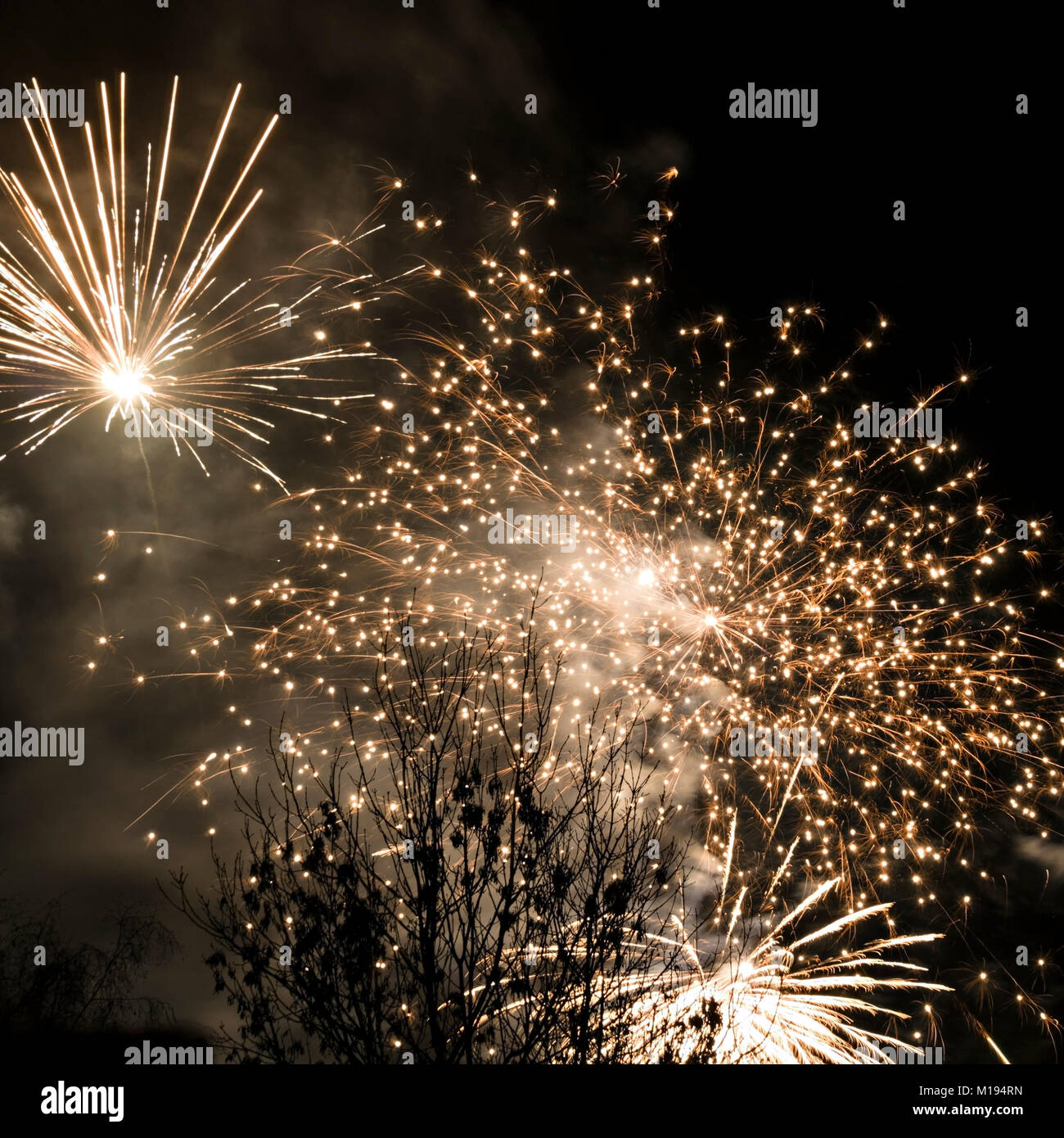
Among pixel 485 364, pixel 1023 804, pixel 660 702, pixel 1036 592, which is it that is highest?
pixel 485 364

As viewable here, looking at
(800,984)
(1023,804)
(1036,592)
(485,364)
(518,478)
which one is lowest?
(800,984)

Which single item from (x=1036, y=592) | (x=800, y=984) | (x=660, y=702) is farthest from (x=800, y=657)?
(x=800, y=984)

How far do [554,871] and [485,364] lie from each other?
252 inches

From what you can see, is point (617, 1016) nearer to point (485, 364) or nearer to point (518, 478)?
point (518, 478)

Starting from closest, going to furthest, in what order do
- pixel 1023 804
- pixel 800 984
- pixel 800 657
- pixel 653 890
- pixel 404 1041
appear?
1. pixel 404 1041
2. pixel 653 890
3. pixel 800 984
4. pixel 1023 804
5. pixel 800 657

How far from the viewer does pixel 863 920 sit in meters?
8.86

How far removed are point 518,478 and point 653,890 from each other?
5.64m

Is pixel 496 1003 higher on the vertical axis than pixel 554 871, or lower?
lower

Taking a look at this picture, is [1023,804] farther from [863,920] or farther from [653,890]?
[653,890]

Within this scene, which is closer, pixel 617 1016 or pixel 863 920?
pixel 617 1016

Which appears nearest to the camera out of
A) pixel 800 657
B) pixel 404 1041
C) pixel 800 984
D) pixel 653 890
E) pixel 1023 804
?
pixel 404 1041

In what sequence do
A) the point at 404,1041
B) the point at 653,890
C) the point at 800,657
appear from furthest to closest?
the point at 800,657 → the point at 653,890 → the point at 404,1041

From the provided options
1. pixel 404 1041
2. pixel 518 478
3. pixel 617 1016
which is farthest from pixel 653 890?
pixel 518 478

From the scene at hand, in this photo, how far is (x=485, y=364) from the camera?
30.1 ft
